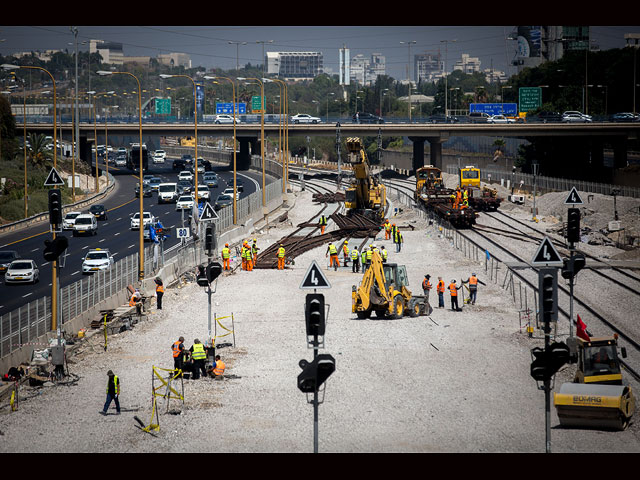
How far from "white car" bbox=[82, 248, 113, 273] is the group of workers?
67.3ft

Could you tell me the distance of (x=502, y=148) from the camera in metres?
138

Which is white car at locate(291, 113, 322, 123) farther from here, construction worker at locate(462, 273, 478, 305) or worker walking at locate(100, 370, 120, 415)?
worker walking at locate(100, 370, 120, 415)

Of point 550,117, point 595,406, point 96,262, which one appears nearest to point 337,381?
point 595,406

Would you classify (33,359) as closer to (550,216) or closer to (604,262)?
(604,262)

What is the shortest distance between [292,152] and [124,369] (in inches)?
6741

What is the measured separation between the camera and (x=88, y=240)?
205 ft

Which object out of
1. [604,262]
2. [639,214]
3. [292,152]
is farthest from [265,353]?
[292,152]

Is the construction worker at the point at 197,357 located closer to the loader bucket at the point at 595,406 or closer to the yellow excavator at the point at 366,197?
the loader bucket at the point at 595,406

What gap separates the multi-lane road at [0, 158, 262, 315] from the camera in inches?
1689

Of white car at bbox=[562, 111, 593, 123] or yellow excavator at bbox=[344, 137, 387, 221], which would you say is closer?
yellow excavator at bbox=[344, 137, 387, 221]

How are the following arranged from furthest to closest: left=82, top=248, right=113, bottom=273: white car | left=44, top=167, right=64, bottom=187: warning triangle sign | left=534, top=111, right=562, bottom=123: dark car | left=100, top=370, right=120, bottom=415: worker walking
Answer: left=534, top=111, right=562, bottom=123: dark car
left=82, top=248, right=113, bottom=273: white car
left=44, top=167, right=64, bottom=187: warning triangle sign
left=100, top=370, right=120, bottom=415: worker walking

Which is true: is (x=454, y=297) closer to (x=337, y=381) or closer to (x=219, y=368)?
(x=337, y=381)

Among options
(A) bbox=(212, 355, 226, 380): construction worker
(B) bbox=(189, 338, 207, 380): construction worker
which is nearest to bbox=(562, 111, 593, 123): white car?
(A) bbox=(212, 355, 226, 380): construction worker

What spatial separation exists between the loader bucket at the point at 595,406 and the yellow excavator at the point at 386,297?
12.8 metres
